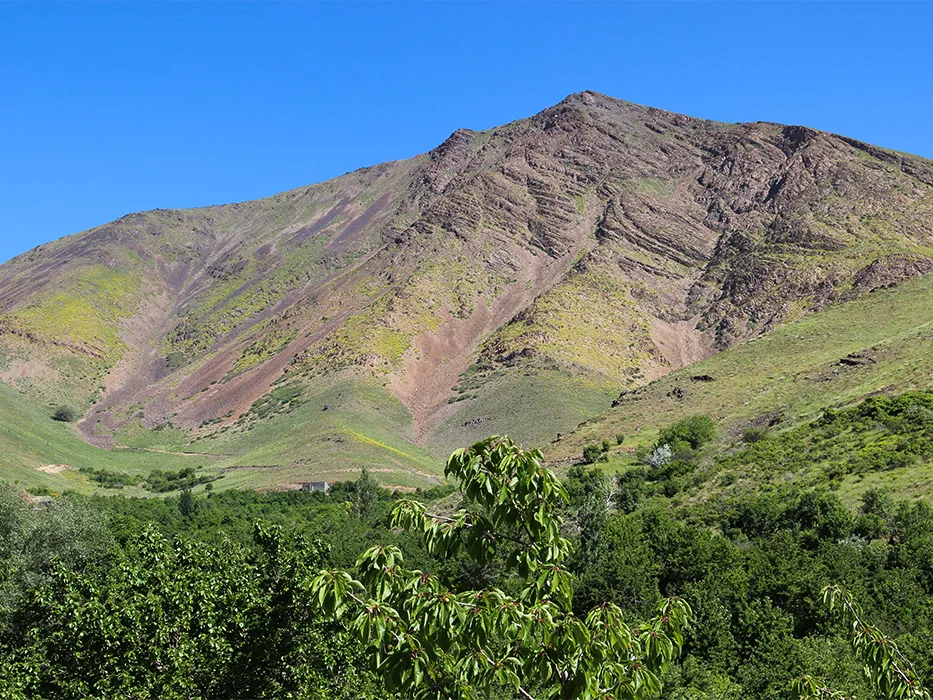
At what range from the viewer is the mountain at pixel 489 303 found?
350 ft

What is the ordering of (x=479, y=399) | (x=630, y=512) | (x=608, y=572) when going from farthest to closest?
(x=479, y=399) → (x=630, y=512) → (x=608, y=572)

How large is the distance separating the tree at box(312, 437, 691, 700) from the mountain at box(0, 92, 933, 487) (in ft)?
254

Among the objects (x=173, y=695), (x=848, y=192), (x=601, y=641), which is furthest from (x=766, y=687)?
(x=848, y=192)

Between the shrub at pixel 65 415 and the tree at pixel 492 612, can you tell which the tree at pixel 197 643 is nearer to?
the tree at pixel 492 612

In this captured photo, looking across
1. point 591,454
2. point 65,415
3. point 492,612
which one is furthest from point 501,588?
point 65,415

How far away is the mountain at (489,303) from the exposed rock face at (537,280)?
43 cm

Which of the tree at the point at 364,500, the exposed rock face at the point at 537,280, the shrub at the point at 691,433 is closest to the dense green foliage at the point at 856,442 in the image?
the shrub at the point at 691,433

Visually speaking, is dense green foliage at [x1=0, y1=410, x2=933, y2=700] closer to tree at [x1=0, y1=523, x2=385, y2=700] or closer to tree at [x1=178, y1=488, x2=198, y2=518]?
tree at [x1=0, y1=523, x2=385, y2=700]

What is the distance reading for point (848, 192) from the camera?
447 feet

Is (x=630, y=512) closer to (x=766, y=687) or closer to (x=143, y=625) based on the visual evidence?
(x=766, y=687)

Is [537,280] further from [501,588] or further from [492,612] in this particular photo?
[492,612]

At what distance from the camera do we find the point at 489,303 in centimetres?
13775

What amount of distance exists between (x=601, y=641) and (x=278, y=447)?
313ft

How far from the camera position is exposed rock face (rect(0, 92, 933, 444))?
121m
